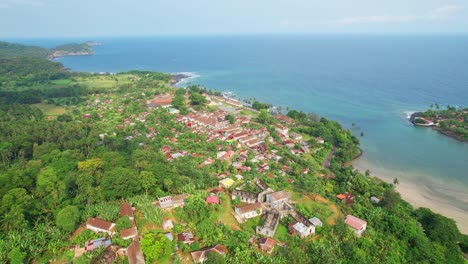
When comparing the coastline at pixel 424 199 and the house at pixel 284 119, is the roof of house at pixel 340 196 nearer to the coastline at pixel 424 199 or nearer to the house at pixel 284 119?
the coastline at pixel 424 199

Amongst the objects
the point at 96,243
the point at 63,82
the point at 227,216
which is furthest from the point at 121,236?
the point at 63,82

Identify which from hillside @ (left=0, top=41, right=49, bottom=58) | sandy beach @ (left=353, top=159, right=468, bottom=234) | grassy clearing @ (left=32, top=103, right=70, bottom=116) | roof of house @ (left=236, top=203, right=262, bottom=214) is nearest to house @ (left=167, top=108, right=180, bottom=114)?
grassy clearing @ (left=32, top=103, right=70, bottom=116)

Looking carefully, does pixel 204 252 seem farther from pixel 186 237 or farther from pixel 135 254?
pixel 135 254

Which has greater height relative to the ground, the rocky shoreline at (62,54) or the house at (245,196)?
the house at (245,196)

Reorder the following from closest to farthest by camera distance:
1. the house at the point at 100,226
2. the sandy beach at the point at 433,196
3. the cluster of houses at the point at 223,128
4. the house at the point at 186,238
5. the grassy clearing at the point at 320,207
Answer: the house at the point at 186,238 → the house at the point at 100,226 → the grassy clearing at the point at 320,207 → the sandy beach at the point at 433,196 → the cluster of houses at the point at 223,128

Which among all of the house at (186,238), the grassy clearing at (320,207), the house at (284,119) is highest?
the house at (186,238)

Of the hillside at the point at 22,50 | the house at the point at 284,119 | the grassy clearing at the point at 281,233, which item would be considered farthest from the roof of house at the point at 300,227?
the hillside at the point at 22,50

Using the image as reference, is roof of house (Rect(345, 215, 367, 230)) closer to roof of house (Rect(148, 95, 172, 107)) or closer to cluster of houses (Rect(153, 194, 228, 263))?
cluster of houses (Rect(153, 194, 228, 263))

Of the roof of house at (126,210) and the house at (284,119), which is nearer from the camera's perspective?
the roof of house at (126,210)
